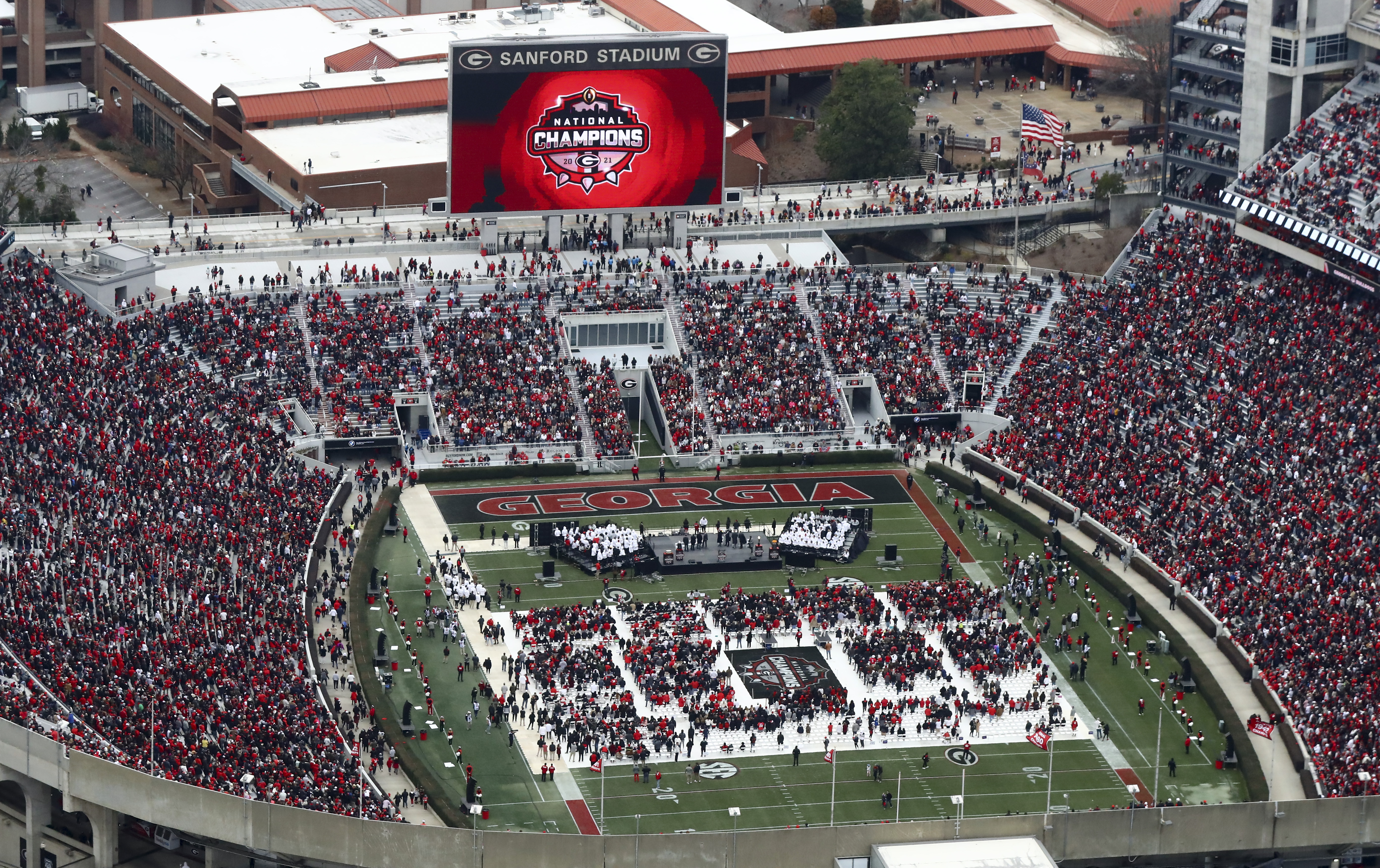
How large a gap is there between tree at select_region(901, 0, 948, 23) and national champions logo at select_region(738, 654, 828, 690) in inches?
2692

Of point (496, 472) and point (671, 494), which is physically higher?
point (496, 472)

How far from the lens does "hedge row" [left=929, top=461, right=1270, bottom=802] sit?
301ft

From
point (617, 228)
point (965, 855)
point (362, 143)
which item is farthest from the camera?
point (362, 143)

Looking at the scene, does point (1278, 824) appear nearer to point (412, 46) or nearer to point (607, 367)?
point (607, 367)

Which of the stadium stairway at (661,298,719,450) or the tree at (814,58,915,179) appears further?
the tree at (814,58,915,179)

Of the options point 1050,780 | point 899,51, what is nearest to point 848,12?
point 899,51

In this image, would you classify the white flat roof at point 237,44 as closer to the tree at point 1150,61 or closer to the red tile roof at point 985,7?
the red tile roof at point 985,7

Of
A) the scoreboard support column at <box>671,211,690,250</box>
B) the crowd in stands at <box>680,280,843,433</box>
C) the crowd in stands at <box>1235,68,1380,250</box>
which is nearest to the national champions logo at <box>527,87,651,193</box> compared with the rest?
the scoreboard support column at <box>671,211,690,250</box>

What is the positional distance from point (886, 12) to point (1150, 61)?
21159mm

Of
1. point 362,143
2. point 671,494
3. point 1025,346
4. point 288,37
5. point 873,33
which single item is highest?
point 873,33

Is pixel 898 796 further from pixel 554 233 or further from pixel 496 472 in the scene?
pixel 554 233

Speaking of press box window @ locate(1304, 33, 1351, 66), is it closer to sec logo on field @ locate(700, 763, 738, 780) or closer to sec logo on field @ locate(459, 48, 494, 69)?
sec logo on field @ locate(459, 48, 494, 69)

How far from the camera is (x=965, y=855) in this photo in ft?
261

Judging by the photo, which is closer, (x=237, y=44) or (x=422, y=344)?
(x=422, y=344)
